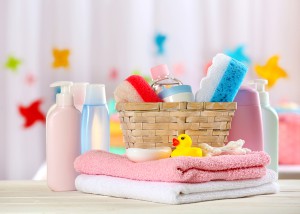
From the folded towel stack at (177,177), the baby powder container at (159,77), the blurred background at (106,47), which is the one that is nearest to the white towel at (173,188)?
the folded towel stack at (177,177)

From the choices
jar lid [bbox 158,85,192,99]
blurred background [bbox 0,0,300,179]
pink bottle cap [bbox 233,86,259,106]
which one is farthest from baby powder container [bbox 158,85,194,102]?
blurred background [bbox 0,0,300,179]

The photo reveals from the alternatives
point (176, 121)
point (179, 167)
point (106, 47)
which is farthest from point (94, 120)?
point (106, 47)

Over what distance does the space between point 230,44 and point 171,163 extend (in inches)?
72.1

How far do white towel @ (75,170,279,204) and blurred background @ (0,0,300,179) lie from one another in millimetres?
1622

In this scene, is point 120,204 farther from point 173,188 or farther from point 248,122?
point 248,122

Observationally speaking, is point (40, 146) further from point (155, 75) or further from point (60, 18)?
point (155, 75)

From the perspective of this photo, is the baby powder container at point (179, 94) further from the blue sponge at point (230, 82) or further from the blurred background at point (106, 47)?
the blurred background at point (106, 47)

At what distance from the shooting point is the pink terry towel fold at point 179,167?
2.86ft

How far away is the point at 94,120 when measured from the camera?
1.08 m

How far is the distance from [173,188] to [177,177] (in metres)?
0.02

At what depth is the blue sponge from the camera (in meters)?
1.04

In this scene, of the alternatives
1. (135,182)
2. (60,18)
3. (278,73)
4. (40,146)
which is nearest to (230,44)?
(278,73)

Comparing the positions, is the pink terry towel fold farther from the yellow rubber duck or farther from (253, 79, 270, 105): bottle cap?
(253, 79, 270, 105): bottle cap

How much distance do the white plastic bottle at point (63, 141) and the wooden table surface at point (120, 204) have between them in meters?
0.03
